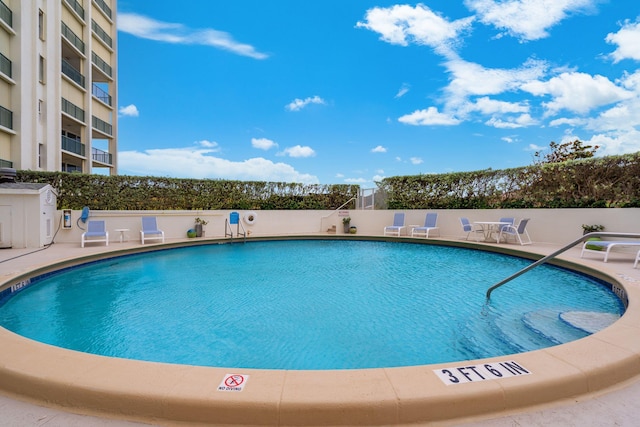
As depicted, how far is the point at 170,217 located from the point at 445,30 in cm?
1288

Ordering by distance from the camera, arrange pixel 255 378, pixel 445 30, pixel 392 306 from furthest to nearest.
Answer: pixel 445 30
pixel 392 306
pixel 255 378

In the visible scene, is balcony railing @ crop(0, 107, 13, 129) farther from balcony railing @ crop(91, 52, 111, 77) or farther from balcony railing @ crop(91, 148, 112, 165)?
balcony railing @ crop(91, 52, 111, 77)

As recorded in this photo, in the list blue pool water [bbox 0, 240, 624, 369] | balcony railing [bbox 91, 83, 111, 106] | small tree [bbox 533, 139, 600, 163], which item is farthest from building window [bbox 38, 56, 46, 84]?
small tree [bbox 533, 139, 600, 163]

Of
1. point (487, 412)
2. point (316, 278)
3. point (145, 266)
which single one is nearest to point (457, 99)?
point (316, 278)

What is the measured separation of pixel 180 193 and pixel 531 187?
13.8m

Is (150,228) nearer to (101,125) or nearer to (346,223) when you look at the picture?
(346,223)

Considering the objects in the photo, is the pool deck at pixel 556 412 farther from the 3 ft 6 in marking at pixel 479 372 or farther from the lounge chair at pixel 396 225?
the lounge chair at pixel 396 225

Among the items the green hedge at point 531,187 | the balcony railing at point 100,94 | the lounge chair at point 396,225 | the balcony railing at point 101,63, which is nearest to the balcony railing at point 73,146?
the balcony railing at point 100,94

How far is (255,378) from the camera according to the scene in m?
2.01

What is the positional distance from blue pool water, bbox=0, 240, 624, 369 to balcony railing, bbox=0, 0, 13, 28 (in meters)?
13.6

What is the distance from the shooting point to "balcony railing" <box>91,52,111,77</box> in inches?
855

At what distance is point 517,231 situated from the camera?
10.1 metres

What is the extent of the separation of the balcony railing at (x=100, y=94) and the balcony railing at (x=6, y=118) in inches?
353

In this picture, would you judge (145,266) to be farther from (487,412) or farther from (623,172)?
(623,172)
